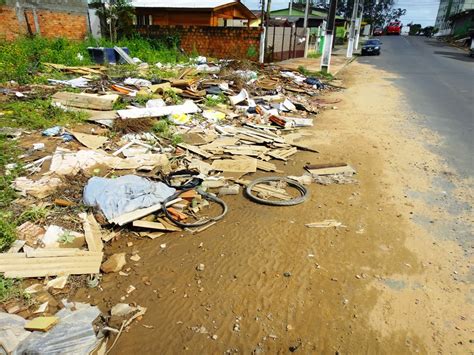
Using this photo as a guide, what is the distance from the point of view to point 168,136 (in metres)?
7.17

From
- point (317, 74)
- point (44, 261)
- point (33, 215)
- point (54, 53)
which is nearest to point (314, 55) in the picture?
point (317, 74)

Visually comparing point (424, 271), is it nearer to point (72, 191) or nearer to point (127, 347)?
point (127, 347)

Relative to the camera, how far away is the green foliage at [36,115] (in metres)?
6.87

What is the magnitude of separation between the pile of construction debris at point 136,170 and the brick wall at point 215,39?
8.23 m

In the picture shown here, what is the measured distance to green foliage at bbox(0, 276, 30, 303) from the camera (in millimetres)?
3107

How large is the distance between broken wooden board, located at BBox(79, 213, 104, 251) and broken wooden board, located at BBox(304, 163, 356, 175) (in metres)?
3.72

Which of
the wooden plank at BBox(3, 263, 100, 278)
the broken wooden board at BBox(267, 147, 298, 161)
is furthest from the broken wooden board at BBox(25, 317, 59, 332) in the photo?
the broken wooden board at BBox(267, 147, 298, 161)

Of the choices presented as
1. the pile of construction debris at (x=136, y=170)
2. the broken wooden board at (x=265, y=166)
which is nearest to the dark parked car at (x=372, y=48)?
the pile of construction debris at (x=136, y=170)

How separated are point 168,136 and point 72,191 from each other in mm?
2794

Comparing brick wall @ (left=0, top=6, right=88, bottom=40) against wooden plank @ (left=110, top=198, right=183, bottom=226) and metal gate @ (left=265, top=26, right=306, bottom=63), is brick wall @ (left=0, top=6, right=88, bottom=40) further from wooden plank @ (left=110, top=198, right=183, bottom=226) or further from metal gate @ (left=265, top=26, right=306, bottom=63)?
wooden plank @ (left=110, top=198, right=183, bottom=226)

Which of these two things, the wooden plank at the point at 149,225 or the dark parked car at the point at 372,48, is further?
the dark parked car at the point at 372,48

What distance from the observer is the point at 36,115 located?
7195 millimetres

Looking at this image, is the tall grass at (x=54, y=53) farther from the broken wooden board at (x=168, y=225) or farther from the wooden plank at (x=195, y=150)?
the broken wooden board at (x=168, y=225)

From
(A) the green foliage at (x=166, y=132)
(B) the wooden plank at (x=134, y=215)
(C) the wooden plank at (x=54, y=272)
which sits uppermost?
(A) the green foliage at (x=166, y=132)
